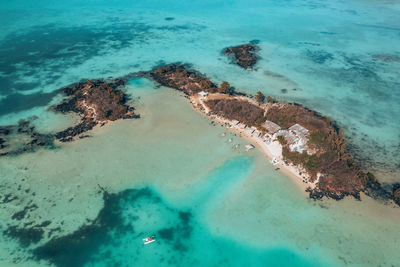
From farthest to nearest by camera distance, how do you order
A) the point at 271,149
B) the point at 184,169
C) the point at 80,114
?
the point at 80,114
the point at 271,149
the point at 184,169

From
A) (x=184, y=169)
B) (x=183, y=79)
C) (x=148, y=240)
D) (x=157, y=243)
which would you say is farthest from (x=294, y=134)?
(x=183, y=79)

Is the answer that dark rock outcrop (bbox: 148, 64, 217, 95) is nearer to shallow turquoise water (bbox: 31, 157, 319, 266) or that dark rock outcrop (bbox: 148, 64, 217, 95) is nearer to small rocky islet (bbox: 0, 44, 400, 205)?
small rocky islet (bbox: 0, 44, 400, 205)

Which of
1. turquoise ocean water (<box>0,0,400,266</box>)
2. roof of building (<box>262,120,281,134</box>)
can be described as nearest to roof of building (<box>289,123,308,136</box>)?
roof of building (<box>262,120,281,134</box>)

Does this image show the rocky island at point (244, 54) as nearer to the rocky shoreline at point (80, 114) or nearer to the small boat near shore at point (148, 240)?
the rocky shoreline at point (80, 114)

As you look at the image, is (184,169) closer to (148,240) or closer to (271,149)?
(148,240)

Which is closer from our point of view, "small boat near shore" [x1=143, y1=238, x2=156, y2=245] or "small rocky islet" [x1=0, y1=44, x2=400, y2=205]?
"small boat near shore" [x1=143, y1=238, x2=156, y2=245]

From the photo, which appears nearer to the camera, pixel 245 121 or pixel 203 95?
pixel 245 121

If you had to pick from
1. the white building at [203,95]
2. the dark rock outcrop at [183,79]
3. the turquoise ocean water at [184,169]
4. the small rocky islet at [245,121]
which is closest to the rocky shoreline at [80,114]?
the small rocky islet at [245,121]
